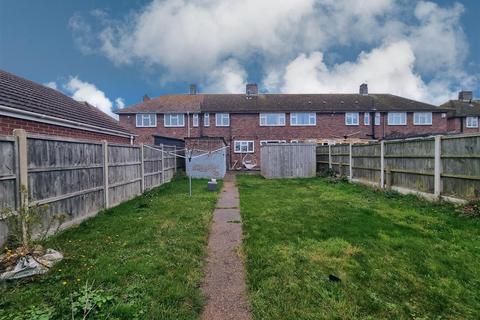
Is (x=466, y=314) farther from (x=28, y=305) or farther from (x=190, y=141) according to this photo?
(x=190, y=141)

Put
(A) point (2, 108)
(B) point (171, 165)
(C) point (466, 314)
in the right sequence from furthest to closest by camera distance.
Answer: (B) point (171, 165) → (A) point (2, 108) → (C) point (466, 314)

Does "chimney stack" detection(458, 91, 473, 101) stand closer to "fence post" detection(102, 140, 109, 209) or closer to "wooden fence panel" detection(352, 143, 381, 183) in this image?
"wooden fence panel" detection(352, 143, 381, 183)

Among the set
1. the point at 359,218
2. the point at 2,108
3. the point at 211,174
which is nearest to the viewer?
the point at 359,218

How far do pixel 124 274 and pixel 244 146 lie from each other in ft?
80.9

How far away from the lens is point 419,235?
4906mm

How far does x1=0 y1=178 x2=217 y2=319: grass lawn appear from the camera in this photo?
266 cm

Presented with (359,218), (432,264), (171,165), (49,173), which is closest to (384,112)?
(171,165)

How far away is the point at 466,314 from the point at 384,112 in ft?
96.8

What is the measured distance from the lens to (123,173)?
27.9 feet

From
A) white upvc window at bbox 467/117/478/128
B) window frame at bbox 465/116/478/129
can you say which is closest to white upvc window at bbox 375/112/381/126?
window frame at bbox 465/116/478/129

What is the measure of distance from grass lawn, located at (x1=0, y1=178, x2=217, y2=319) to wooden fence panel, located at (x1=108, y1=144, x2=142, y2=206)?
1779mm

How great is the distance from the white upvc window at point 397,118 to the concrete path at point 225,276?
91.6 feet

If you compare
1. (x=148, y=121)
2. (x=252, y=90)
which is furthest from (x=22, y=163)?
(x=252, y=90)

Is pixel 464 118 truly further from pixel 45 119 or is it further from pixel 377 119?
pixel 45 119
